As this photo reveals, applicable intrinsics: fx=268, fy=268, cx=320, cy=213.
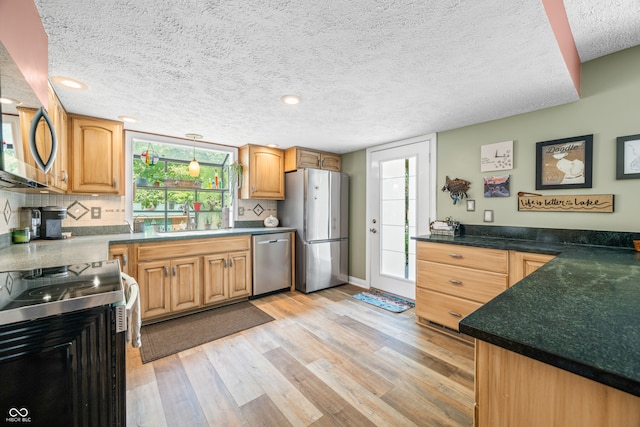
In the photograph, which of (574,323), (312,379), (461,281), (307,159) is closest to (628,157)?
(461,281)

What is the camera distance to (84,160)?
99.9 inches

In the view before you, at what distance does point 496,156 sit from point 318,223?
2187mm

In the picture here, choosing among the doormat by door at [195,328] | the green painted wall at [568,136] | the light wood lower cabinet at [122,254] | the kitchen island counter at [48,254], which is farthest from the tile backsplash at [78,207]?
the green painted wall at [568,136]

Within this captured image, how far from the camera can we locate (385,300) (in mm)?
3318

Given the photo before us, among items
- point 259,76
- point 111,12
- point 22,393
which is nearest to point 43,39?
point 111,12

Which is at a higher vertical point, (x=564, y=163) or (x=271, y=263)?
(x=564, y=163)

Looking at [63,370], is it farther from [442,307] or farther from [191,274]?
[442,307]

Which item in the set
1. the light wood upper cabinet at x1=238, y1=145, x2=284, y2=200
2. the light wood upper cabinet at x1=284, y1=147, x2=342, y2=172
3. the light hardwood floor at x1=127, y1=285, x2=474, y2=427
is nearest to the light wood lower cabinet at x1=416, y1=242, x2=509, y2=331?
the light hardwood floor at x1=127, y1=285, x2=474, y2=427

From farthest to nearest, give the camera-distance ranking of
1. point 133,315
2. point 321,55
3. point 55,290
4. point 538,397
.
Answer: point 321,55
point 133,315
point 55,290
point 538,397

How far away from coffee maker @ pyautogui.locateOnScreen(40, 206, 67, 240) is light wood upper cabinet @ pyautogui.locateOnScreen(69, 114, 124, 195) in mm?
220

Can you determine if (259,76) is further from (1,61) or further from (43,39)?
(1,61)

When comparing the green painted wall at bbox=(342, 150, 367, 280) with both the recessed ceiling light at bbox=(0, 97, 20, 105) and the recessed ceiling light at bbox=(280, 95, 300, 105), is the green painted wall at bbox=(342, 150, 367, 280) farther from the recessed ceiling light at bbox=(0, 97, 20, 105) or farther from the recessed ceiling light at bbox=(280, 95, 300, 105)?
the recessed ceiling light at bbox=(0, 97, 20, 105)

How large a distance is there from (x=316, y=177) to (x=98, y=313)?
2967 mm

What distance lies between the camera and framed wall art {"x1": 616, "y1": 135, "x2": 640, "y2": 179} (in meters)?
1.88
